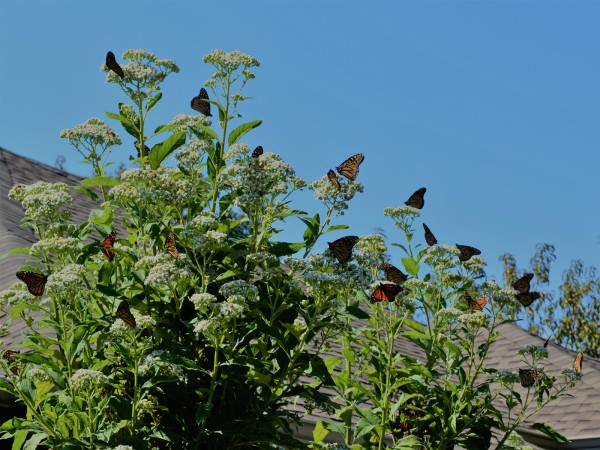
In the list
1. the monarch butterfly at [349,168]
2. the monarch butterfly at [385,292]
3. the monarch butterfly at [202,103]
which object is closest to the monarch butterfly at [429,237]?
the monarch butterfly at [385,292]

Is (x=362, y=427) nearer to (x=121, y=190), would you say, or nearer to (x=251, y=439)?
(x=251, y=439)

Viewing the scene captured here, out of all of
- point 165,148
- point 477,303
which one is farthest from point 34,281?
point 477,303

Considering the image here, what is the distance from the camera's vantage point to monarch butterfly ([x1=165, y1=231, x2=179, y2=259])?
149 inches

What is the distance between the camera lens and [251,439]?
384cm

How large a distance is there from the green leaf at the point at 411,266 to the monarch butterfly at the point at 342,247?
109 centimetres

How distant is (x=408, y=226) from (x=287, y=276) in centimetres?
138

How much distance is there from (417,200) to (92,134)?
196 cm

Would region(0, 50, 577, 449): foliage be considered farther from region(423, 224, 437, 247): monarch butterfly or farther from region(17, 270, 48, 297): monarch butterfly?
region(423, 224, 437, 247): monarch butterfly

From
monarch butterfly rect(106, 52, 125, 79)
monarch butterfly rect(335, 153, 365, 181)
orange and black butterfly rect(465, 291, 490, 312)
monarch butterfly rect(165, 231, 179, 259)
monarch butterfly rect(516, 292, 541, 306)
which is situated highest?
monarch butterfly rect(106, 52, 125, 79)

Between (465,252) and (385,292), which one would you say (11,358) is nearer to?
(385,292)

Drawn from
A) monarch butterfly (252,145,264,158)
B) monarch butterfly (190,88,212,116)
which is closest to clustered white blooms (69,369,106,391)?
monarch butterfly (252,145,264,158)

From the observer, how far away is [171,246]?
384cm

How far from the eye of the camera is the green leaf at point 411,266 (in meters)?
5.16

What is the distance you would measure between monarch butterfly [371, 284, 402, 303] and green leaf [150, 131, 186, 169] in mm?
1226
